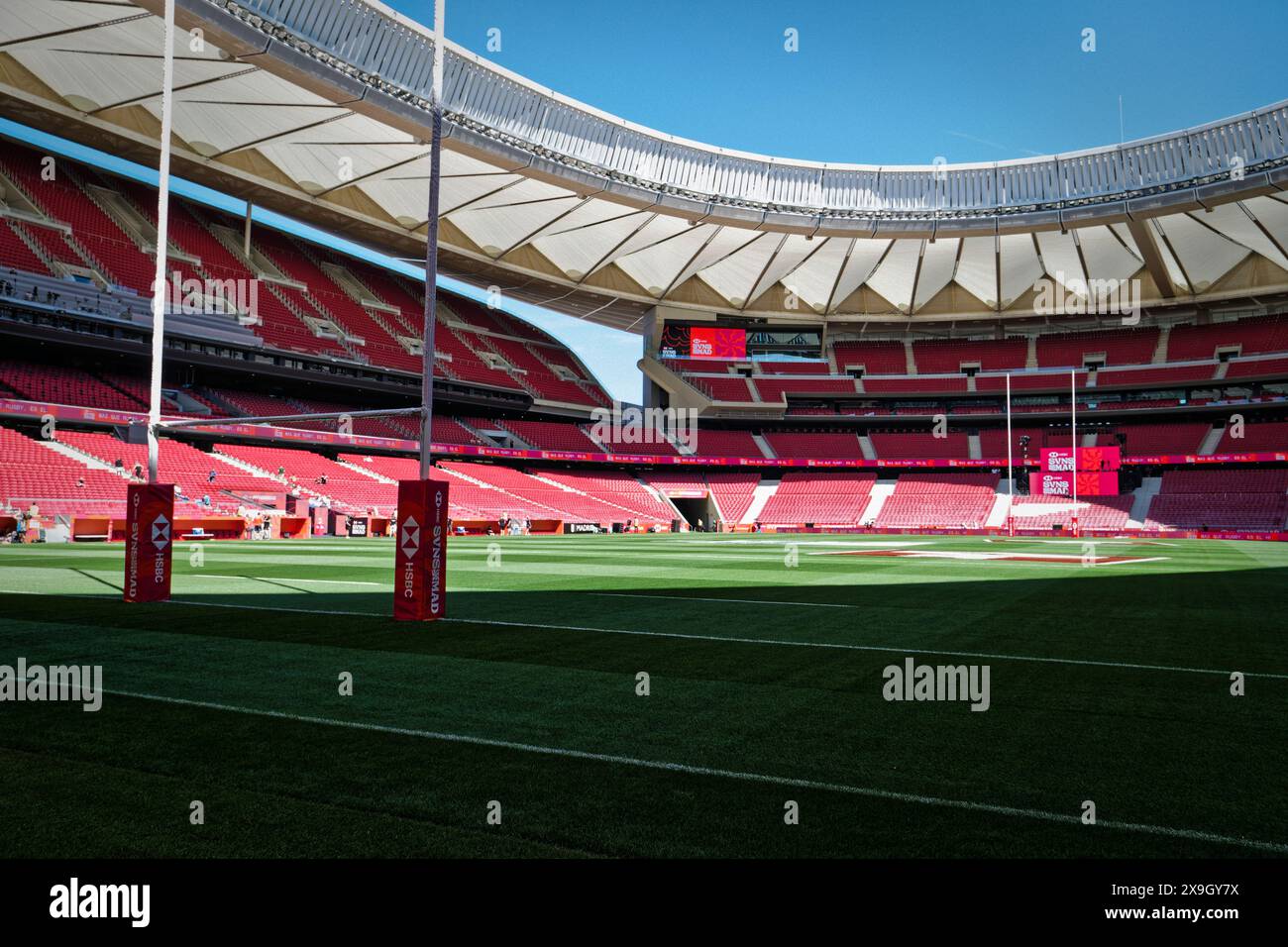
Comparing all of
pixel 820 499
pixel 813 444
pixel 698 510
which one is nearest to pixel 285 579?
pixel 820 499

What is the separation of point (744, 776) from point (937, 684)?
2806 millimetres

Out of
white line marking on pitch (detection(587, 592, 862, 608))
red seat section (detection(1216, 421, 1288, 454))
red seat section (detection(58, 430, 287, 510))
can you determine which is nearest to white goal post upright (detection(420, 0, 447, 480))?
white line marking on pitch (detection(587, 592, 862, 608))

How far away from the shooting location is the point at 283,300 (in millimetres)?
50250

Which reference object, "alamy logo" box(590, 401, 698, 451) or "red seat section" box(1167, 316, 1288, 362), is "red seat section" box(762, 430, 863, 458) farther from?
"red seat section" box(1167, 316, 1288, 362)

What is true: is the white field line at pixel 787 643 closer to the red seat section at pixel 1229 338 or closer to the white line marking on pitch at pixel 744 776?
the white line marking on pitch at pixel 744 776

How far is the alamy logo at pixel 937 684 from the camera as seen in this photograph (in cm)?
599

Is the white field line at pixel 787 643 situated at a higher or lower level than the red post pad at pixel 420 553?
lower

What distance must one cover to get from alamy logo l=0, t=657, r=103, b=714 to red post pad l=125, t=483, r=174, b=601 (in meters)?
4.65

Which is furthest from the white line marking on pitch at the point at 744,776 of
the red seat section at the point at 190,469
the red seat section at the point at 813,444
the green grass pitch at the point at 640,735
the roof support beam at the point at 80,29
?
the red seat section at the point at 813,444

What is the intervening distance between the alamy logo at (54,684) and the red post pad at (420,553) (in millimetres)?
3467

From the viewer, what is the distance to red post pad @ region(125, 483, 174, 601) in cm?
1135

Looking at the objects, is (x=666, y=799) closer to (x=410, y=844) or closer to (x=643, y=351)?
(x=410, y=844)

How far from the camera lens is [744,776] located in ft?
13.9

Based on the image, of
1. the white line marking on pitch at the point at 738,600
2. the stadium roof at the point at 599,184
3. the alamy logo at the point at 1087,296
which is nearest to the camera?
the white line marking on pitch at the point at 738,600
